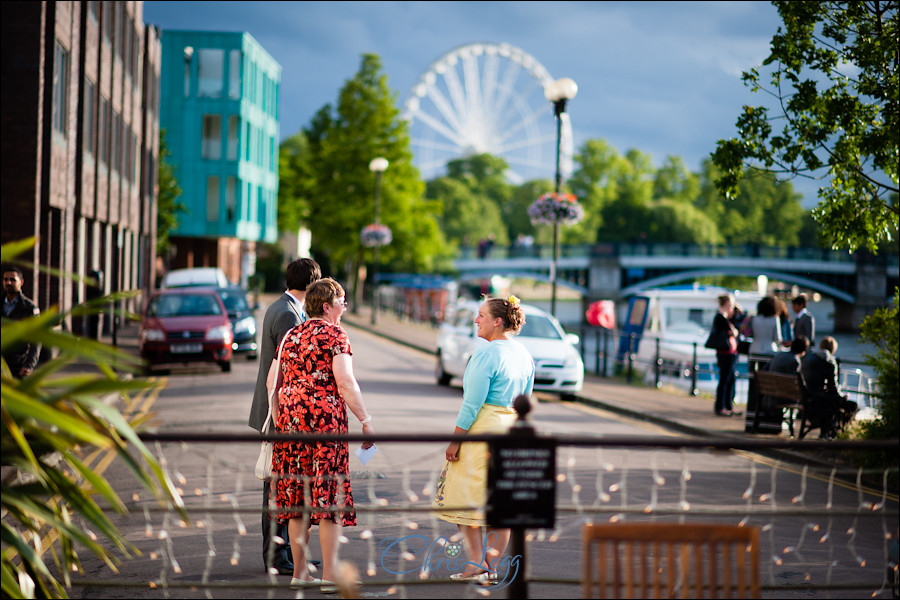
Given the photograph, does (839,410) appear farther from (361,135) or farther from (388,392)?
(361,135)

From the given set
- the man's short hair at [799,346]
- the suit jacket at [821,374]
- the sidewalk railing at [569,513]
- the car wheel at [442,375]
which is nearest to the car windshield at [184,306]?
the car wheel at [442,375]

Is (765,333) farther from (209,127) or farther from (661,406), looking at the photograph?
(209,127)

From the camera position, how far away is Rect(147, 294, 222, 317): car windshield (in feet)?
65.6

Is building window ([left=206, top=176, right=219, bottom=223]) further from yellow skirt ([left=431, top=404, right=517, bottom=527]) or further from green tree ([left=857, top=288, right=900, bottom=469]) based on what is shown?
yellow skirt ([left=431, top=404, right=517, bottom=527])

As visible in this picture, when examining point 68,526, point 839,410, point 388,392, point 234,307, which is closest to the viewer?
point 68,526

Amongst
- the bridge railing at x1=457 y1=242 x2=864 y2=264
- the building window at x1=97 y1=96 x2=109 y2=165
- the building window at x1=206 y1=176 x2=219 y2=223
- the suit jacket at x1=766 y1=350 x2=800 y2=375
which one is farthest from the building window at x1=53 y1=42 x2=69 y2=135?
the bridge railing at x1=457 y1=242 x2=864 y2=264

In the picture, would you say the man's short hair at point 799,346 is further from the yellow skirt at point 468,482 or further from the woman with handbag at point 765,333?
the yellow skirt at point 468,482

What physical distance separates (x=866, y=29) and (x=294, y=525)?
28.2 feet

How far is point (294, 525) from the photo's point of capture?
535 cm

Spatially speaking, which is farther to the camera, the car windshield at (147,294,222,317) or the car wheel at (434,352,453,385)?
the car windshield at (147,294,222,317)

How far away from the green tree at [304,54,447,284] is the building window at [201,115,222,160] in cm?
1103

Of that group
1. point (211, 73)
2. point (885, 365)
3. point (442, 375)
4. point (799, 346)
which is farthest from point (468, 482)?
point (211, 73)

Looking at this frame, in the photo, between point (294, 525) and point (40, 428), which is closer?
point (40, 428)

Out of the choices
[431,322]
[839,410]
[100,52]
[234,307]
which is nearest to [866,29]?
[839,410]
